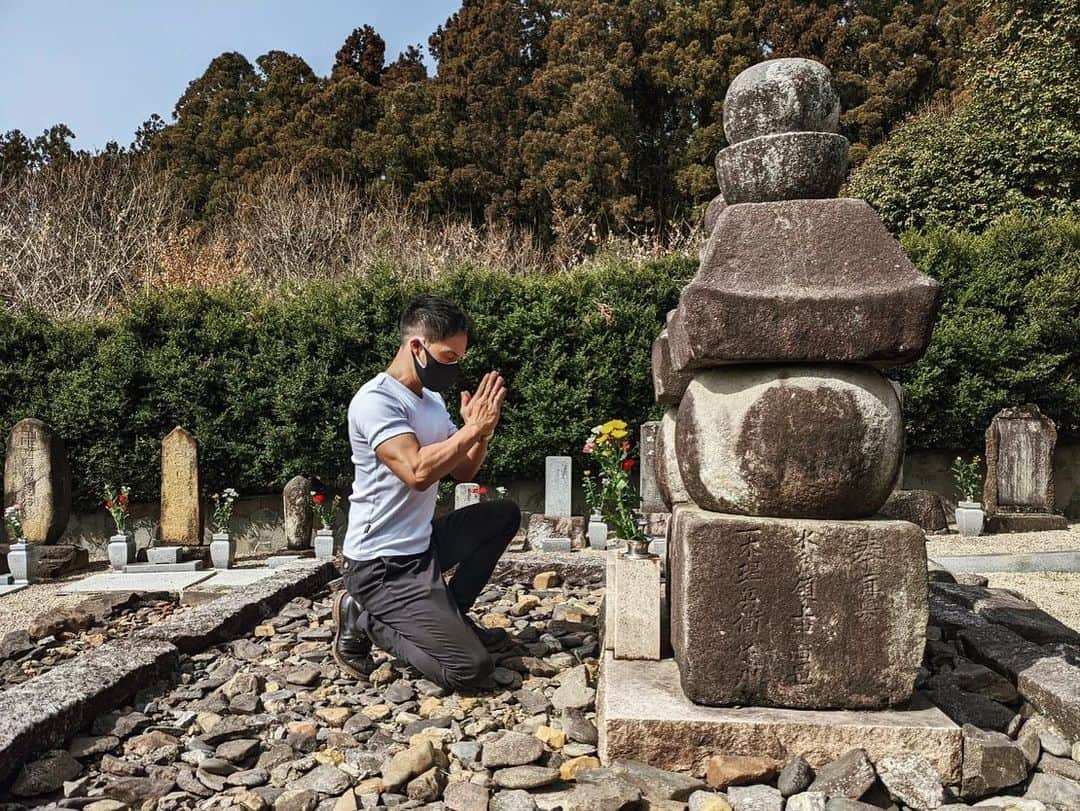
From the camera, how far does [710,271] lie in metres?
2.55

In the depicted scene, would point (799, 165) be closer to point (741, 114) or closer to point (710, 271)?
point (741, 114)

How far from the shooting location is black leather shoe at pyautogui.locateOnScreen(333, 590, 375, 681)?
3.25 metres

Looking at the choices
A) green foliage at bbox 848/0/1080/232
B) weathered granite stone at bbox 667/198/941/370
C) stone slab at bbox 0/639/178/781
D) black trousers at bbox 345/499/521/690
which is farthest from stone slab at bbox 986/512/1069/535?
stone slab at bbox 0/639/178/781

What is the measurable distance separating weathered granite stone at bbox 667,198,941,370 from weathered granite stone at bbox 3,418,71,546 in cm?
770

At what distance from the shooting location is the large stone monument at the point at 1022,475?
835 centimetres

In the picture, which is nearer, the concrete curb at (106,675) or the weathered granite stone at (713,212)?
the concrete curb at (106,675)

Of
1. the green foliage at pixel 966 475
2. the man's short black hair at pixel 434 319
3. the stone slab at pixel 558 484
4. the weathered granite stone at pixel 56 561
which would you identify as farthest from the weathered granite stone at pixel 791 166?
the weathered granite stone at pixel 56 561

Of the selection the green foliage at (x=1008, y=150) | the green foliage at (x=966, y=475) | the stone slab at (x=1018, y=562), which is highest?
the green foliage at (x=1008, y=150)

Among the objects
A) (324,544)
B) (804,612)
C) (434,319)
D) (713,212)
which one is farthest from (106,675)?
(324,544)

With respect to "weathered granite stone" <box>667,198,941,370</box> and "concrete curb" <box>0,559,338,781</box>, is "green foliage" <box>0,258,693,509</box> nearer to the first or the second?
"concrete curb" <box>0,559,338,781</box>

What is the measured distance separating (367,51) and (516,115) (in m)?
6.55

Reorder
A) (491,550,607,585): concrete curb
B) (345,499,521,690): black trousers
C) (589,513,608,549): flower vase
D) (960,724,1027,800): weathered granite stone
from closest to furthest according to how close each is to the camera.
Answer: (960,724,1027,800): weathered granite stone → (345,499,521,690): black trousers → (491,550,607,585): concrete curb → (589,513,608,549): flower vase

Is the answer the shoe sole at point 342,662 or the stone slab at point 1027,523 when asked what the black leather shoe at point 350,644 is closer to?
the shoe sole at point 342,662

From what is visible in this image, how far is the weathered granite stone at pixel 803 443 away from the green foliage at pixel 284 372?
21.1 feet
